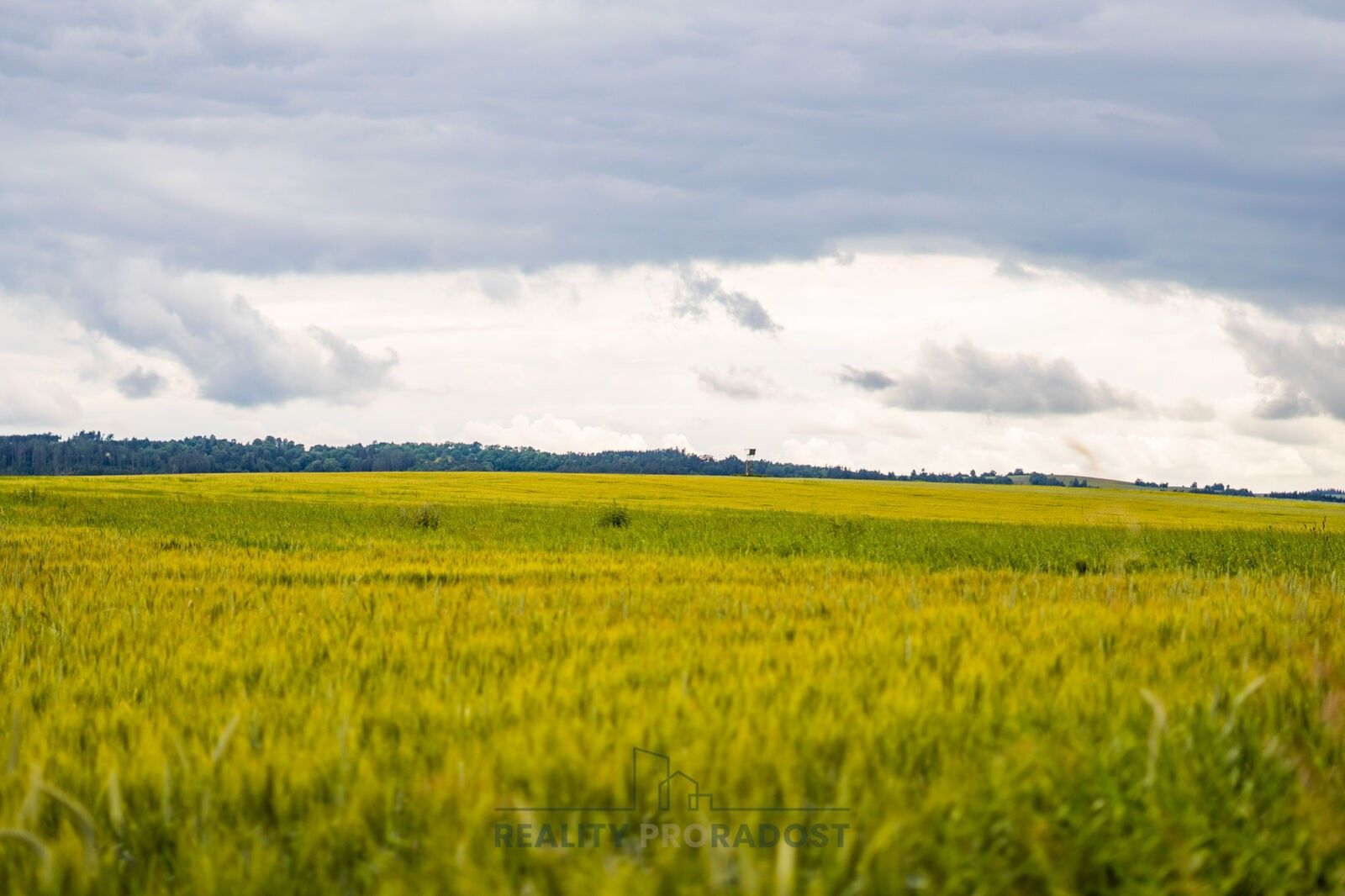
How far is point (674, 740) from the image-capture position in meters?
2.98

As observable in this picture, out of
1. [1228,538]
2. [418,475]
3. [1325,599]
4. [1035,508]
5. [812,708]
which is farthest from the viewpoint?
[418,475]

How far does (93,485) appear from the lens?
5262cm

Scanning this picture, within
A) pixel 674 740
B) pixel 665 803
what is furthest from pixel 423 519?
pixel 665 803

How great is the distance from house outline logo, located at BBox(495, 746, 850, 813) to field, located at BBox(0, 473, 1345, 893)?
2 centimetres

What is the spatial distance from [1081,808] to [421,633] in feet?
12.1

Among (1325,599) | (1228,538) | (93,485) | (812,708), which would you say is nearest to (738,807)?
(812,708)

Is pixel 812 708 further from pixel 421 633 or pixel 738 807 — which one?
pixel 421 633

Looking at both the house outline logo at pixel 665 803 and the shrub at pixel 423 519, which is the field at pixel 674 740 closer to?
the house outline logo at pixel 665 803
